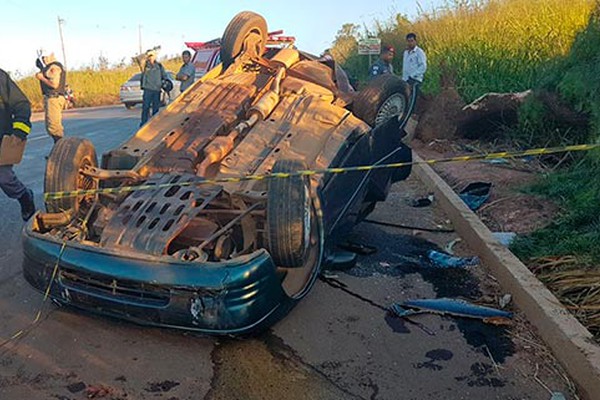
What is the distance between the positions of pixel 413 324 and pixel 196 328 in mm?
1417

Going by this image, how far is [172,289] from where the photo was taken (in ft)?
10.00

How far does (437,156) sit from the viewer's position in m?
9.18

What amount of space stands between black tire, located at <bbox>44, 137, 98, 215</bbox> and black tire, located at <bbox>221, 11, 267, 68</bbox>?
2.09m

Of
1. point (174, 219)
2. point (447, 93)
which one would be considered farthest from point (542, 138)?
point (174, 219)

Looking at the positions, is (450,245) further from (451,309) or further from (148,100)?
(148,100)

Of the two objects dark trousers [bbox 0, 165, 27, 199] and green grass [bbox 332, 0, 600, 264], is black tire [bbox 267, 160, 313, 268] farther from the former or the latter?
dark trousers [bbox 0, 165, 27, 199]

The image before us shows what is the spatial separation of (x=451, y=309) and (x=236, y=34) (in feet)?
11.4

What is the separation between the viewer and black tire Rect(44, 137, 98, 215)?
4012 mm

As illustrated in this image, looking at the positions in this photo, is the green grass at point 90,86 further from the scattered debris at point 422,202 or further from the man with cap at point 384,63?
the scattered debris at point 422,202

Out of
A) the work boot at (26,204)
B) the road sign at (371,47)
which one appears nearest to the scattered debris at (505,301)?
the work boot at (26,204)

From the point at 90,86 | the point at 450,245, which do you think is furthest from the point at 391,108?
the point at 90,86

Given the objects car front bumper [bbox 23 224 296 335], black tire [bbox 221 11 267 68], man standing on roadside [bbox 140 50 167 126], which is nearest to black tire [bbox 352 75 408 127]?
black tire [bbox 221 11 267 68]

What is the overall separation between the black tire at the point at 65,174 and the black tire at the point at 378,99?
7.88 feet

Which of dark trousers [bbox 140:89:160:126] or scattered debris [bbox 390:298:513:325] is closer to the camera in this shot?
scattered debris [bbox 390:298:513:325]
